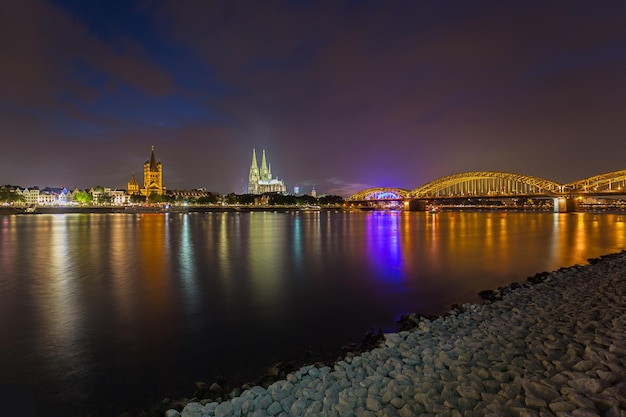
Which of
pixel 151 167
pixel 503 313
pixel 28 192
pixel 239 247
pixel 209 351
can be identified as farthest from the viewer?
pixel 151 167

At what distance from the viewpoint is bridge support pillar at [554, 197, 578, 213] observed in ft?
319

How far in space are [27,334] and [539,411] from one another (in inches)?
449

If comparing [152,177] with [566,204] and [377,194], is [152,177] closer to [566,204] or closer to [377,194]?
[377,194]

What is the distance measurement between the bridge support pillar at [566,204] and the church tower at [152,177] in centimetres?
17585

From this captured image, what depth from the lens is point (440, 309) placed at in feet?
38.4

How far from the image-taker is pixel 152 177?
197 metres

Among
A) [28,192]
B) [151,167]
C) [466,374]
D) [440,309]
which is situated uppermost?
[151,167]

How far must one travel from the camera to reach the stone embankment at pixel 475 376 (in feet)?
13.7

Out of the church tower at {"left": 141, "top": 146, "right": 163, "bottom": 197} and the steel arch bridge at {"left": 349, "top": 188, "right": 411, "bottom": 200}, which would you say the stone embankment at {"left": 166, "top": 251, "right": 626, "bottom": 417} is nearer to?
the steel arch bridge at {"left": 349, "top": 188, "right": 411, "bottom": 200}

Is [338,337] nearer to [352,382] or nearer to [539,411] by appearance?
[352,382]

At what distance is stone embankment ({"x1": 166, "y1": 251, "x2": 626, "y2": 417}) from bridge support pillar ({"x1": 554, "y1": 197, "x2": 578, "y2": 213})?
352 feet

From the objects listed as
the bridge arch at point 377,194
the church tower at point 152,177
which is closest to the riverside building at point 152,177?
the church tower at point 152,177

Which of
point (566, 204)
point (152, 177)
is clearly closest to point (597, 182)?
point (566, 204)

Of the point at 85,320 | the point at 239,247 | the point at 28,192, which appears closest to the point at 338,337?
the point at 85,320
